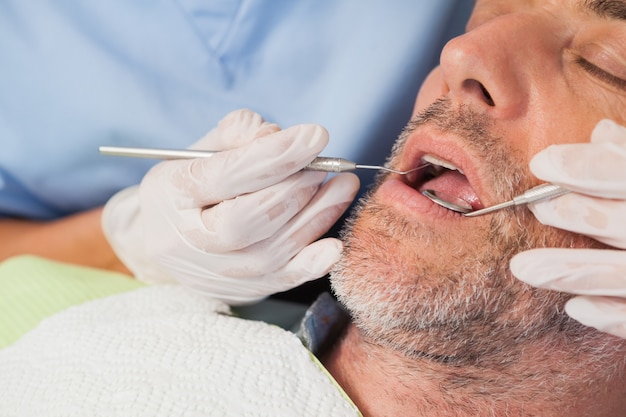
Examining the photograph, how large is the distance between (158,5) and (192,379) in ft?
2.89

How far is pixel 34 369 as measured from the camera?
117 centimetres

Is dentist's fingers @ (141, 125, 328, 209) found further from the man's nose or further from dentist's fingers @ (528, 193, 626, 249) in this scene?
dentist's fingers @ (528, 193, 626, 249)

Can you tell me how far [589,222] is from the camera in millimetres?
950

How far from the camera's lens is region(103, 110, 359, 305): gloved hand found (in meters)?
1.09

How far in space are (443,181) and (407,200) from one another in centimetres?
12

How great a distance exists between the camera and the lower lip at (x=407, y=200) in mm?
1048

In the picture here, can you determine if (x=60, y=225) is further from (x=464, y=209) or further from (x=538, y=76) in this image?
(x=538, y=76)

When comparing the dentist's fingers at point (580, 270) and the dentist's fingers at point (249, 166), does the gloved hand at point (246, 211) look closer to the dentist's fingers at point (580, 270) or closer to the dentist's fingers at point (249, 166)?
the dentist's fingers at point (249, 166)

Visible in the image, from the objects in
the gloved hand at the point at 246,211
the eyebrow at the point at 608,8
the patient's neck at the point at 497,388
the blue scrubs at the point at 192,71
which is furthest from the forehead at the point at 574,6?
the patient's neck at the point at 497,388

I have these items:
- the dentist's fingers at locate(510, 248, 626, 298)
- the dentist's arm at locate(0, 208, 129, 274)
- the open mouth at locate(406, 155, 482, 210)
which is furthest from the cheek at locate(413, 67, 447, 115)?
the dentist's arm at locate(0, 208, 129, 274)

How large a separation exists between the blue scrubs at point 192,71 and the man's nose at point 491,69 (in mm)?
443

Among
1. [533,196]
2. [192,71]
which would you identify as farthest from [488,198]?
[192,71]

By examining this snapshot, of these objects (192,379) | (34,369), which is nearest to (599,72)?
(192,379)

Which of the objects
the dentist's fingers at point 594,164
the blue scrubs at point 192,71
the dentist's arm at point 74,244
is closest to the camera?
the dentist's fingers at point 594,164
